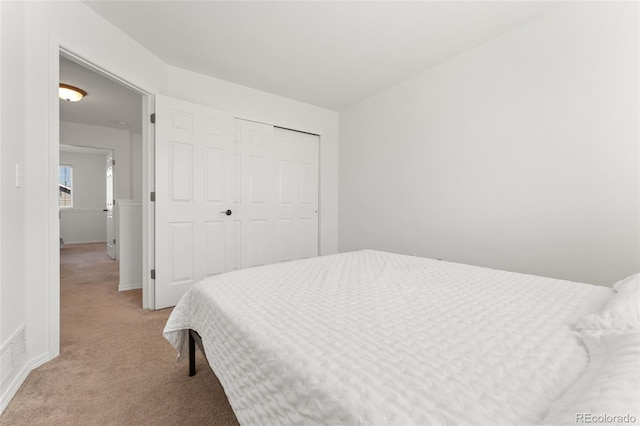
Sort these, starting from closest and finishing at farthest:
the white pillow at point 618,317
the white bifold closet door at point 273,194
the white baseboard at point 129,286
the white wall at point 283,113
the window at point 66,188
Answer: the white pillow at point 618,317 < the white wall at point 283,113 < the white baseboard at point 129,286 < the white bifold closet door at point 273,194 < the window at point 66,188

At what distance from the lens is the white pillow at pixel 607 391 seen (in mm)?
426

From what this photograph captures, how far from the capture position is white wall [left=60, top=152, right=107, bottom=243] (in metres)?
7.20

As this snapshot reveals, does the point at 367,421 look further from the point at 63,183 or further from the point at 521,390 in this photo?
the point at 63,183

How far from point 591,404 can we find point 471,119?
8.78ft

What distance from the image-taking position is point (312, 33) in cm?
239

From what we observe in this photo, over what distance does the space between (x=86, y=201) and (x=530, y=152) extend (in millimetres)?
9521

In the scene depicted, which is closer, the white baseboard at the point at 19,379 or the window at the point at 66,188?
the white baseboard at the point at 19,379

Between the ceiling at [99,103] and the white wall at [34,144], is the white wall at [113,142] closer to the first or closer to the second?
the ceiling at [99,103]

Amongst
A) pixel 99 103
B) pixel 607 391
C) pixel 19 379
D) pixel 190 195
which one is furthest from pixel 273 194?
pixel 607 391

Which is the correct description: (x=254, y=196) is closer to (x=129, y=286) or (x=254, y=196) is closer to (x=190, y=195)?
(x=190, y=195)

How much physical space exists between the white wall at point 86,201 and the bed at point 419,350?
8262 mm

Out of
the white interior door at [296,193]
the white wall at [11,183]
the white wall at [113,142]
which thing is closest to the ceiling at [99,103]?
the white wall at [113,142]

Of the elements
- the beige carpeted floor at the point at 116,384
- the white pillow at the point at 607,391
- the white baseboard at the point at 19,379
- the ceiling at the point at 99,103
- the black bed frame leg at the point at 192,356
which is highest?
the ceiling at the point at 99,103

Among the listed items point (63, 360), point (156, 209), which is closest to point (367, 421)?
point (63, 360)
